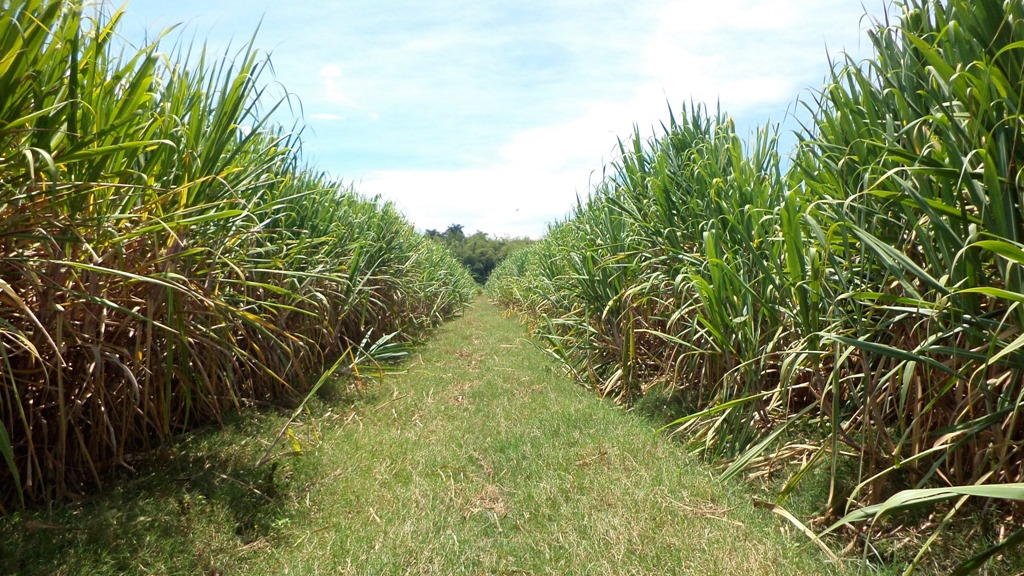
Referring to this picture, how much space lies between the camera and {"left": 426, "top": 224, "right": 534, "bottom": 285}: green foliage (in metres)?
44.1

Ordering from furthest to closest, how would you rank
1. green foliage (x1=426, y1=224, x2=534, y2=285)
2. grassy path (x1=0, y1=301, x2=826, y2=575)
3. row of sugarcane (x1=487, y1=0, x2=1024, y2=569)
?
green foliage (x1=426, y1=224, x2=534, y2=285), grassy path (x1=0, y1=301, x2=826, y2=575), row of sugarcane (x1=487, y1=0, x2=1024, y2=569)

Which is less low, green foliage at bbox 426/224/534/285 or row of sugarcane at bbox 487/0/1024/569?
green foliage at bbox 426/224/534/285

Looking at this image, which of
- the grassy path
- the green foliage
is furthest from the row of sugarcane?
the green foliage

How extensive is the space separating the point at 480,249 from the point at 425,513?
146ft

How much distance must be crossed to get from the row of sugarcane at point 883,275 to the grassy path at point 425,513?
1.13 feet

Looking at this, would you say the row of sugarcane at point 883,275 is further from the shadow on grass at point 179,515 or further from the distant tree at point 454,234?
the distant tree at point 454,234

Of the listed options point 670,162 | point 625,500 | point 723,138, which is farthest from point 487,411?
point 723,138

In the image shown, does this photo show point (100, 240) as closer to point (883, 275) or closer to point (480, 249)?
point (883, 275)

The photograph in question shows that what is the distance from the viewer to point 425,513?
2535 mm

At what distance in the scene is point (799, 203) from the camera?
2.70m

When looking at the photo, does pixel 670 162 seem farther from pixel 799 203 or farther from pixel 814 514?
pixel 814 514

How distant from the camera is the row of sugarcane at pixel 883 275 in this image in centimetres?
167

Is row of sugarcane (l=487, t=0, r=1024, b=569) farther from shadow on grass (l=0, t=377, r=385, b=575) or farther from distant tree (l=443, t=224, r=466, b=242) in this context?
distant tree (l=443, t=224, r=466, b=242)

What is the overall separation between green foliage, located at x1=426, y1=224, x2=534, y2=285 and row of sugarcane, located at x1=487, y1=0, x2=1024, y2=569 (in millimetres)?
38835
